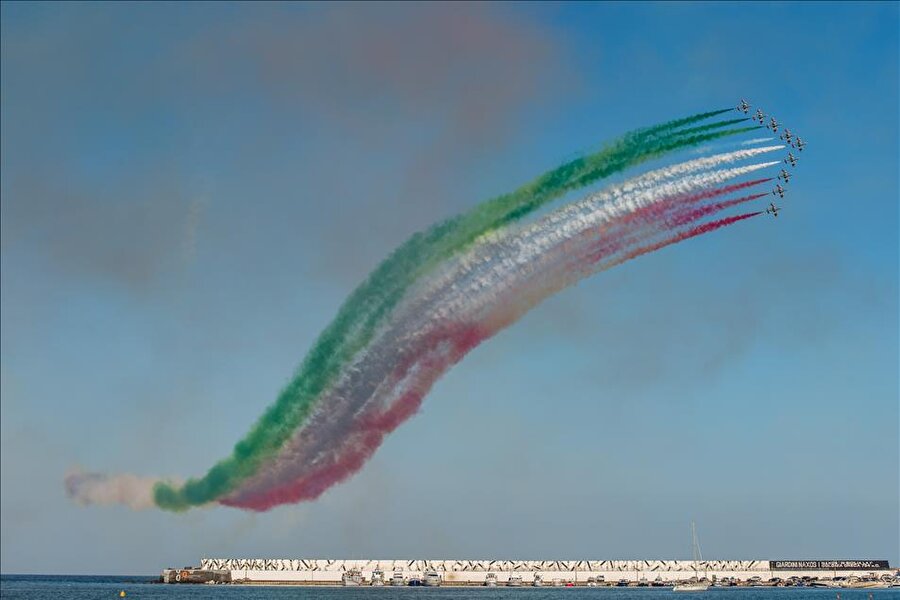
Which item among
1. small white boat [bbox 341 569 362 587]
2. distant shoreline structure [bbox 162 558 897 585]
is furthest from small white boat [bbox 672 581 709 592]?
small white boat [bbox 341 569 362 587]

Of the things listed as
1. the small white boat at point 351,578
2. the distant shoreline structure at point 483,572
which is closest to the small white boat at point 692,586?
the distant shoreline structure at point 483,572

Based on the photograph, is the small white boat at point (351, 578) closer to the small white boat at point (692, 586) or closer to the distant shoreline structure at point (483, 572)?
the distant shoreline structure at point (483, 572)

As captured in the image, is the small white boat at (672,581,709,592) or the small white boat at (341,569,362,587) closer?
the small white boat at (672,581,709,592)

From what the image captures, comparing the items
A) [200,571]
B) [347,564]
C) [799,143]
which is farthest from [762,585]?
[799,143]

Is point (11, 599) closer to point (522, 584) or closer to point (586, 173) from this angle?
point (522, 584)

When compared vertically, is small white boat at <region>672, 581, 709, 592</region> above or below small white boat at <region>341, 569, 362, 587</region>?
below

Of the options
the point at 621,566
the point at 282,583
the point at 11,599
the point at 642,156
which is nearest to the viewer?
the point at 642,156

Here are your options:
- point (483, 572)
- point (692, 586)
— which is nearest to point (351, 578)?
point (483, 572)

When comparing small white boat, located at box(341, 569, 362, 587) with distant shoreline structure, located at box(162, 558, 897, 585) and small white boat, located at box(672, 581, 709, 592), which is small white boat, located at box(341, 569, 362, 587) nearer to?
distant shoreline structure, located at box(162, 558, 897, 585)
